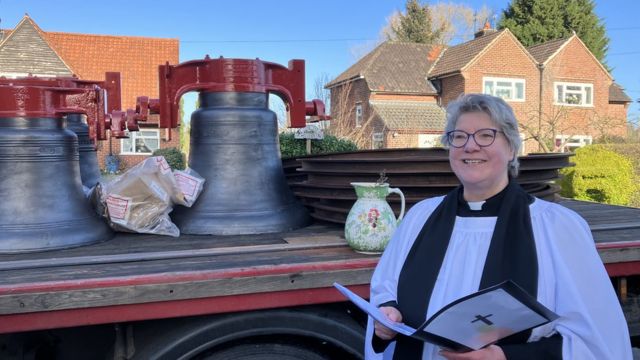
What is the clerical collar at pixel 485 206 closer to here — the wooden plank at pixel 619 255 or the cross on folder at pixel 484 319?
the cross on folder at pixel 484 319

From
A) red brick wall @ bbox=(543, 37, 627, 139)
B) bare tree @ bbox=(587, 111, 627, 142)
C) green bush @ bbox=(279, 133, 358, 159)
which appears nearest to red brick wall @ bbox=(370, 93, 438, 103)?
red brick wall @ bbox=(543, 37, 627, 139)

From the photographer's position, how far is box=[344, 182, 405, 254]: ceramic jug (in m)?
2.41

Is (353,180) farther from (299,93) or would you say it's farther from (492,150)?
(492,150)

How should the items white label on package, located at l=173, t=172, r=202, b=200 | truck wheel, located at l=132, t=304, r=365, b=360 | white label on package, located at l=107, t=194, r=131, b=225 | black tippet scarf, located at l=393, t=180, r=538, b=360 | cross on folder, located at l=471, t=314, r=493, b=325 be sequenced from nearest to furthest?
cross on folder, located at l=471, t=314, r=493, b=325, black tippet scarf, located at l=393, t=180, r=538, b=360, truck wheel, located at l=132, t=304, r=365, b=360, white label on package, located at l=107, t=194, r=131, b=225, white label on package, located at l=173, t=172, r=202, b=200

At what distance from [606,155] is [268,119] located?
28.5ft

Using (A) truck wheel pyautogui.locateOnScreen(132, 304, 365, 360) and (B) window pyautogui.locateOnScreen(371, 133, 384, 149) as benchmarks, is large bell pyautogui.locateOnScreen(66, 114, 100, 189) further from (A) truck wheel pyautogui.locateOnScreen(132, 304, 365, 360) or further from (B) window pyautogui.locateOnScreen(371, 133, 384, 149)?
(B) window pyautogui.locateOnScreen(371, 133, 384, 149)

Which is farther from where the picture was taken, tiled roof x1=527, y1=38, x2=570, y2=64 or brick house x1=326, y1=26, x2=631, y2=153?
tiled roof x1=527, y1=38, x2=570, y2=64

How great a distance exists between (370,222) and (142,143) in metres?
22.3

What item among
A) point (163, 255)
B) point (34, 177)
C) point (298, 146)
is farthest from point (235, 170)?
point (298, 146)

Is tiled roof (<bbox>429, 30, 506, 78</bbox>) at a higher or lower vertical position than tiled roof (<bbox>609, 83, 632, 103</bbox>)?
higher

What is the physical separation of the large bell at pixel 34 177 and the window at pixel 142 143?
21055mm

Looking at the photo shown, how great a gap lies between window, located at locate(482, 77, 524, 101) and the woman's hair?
25.3 m

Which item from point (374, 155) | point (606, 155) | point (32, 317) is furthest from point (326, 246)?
point (606, 155)

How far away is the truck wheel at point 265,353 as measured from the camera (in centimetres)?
218
